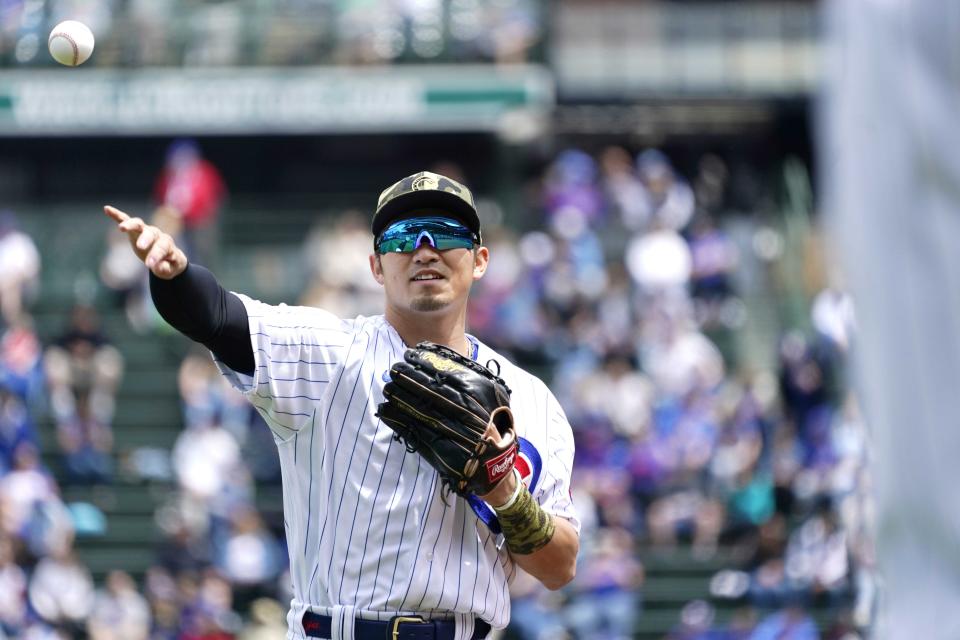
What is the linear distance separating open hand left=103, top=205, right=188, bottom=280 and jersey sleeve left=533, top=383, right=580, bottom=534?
1.00 m

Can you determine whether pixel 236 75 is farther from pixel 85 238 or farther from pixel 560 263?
pixel 560 263

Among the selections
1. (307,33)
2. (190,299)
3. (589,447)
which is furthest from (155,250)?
(307,33)

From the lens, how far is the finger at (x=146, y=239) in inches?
134

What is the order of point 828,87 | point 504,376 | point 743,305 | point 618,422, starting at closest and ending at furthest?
point 828,87
point 504,376
point 618,422
point 743,305

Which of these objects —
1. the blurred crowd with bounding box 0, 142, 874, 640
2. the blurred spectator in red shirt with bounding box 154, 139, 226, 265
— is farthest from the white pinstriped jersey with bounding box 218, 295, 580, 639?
the blurred spectator in red shirt with bounding box 154, 139, 226, 265

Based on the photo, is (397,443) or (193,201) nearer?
(397,443)

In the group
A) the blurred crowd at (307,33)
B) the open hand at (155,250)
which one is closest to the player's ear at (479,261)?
the open hand at (155,250)

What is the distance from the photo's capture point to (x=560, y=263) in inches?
570

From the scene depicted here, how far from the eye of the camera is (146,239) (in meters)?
3.42

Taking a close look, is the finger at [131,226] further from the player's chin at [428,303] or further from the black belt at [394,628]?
the black belt at [394,628]

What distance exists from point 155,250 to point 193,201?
11934 mm

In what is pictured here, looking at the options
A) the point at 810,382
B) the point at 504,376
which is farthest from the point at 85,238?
the point at 504,376

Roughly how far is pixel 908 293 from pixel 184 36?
16.6 m

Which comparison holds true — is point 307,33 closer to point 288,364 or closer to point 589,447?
point 589,447
